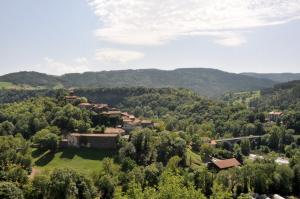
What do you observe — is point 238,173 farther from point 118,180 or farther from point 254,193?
point 118,180

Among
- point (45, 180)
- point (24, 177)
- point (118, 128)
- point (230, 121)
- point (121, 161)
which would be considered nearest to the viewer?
point (45, 180)

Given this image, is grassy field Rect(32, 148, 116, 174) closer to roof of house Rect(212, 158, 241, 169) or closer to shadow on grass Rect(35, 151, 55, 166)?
shadow on grass Rect(35, 151, 55, 166)

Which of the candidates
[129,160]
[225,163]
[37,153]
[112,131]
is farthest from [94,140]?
[225,163]

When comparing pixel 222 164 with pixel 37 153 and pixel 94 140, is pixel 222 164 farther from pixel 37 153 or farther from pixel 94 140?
pixel 37 153

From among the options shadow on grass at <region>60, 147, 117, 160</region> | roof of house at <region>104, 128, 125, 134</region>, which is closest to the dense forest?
shadow on grass at <region>60, 147, 117, 160</region>

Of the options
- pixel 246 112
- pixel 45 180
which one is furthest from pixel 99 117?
pixel 246 112
